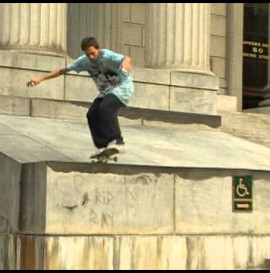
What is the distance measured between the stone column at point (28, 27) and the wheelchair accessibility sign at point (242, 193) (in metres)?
5.48

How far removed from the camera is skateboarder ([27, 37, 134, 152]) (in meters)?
10.0

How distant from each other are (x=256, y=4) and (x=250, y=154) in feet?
47.1

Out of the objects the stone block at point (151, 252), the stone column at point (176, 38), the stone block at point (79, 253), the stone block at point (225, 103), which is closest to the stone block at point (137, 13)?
the stone block at point (225, 103)

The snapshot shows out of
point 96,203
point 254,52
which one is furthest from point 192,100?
point 254,52

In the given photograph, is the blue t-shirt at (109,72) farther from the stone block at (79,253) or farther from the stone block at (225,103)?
the stone block at (225,103)

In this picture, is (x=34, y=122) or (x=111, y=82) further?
(x=34, y=122)

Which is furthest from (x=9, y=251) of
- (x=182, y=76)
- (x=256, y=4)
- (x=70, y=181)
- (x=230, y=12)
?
(x=256, y=4)

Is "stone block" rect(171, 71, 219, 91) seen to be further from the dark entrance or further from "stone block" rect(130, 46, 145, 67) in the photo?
the dark entrance

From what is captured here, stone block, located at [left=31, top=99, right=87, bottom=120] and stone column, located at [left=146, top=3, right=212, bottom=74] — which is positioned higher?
stone column, located at [left=146, top=3, right=212, bottom=74]

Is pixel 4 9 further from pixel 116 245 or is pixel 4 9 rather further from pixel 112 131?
pixel 116 245

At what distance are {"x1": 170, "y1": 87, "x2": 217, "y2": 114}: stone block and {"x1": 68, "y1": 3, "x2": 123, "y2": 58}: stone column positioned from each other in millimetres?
5257

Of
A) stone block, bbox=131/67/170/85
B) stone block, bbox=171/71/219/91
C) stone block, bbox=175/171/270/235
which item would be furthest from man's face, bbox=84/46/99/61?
stone block, bbox=171/71/219/91

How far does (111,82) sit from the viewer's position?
1020 cm

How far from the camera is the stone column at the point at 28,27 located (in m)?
14.8
